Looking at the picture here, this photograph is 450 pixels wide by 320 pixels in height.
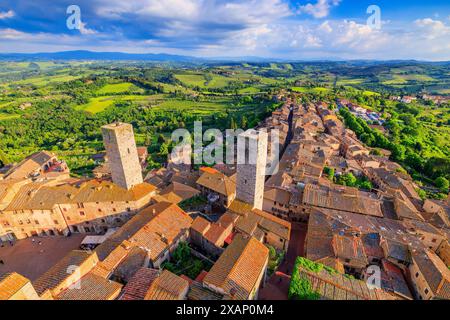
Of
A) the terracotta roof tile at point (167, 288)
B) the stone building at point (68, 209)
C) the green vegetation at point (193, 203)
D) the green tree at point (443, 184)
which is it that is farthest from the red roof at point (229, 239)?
the green tree at point (443, 184)

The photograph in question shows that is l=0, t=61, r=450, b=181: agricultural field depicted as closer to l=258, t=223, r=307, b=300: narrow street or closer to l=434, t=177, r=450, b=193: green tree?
l=434, t=177, r=450, b=193: green tree

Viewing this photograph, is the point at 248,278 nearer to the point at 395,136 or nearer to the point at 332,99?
the point at 395,136

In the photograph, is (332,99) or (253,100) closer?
(332,99)

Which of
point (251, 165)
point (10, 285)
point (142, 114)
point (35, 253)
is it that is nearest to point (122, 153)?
point (35, 253)

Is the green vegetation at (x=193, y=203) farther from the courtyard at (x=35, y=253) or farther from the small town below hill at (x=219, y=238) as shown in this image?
the courtyard at (x=35, y=253)

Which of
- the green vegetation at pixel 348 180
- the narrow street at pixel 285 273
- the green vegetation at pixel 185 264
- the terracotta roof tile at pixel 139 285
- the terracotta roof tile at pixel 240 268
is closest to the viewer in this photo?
the terracotta roof tile at pixel 139 285

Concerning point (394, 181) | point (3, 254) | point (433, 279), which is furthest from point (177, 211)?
point (394, 181)
